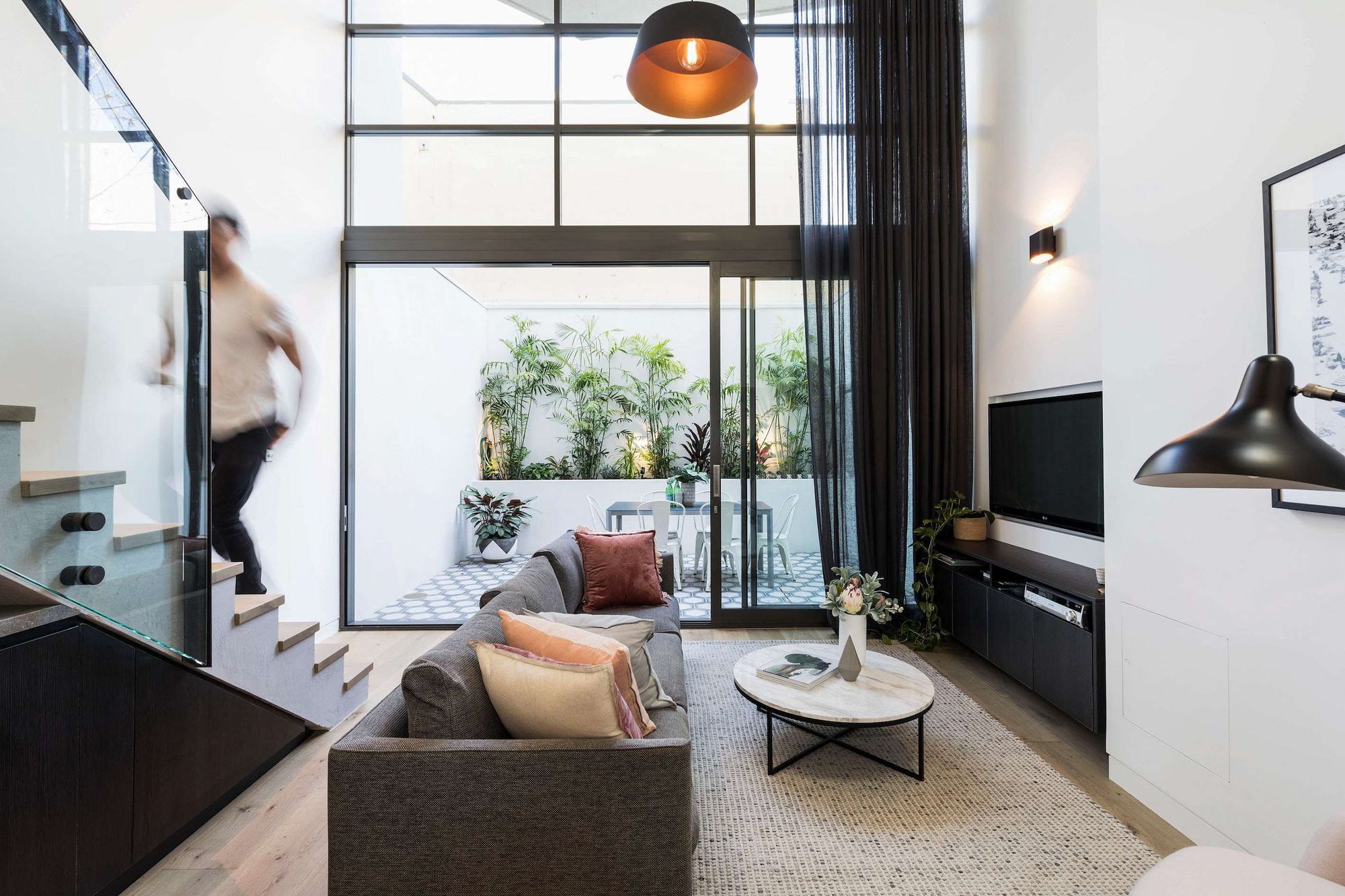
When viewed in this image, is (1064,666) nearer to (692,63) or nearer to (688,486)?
(692,63)

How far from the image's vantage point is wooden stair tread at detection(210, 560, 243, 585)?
2195 mm

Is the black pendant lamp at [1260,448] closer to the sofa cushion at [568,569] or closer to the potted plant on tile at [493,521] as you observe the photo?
the sofa cushion at [568,569]

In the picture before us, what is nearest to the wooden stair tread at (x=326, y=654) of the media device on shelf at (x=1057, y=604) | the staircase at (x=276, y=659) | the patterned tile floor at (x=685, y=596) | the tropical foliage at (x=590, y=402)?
the staircase at (x=276, y=659)

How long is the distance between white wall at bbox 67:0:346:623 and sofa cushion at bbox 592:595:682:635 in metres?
1.86

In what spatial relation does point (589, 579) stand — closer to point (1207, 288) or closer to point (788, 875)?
point (788, 875)

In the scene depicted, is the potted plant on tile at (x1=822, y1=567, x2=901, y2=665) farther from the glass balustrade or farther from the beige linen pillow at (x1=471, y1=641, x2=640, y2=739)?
the glass balustrade

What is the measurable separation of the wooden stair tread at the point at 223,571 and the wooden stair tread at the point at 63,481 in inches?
24.3

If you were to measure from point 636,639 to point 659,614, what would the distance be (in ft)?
3.34

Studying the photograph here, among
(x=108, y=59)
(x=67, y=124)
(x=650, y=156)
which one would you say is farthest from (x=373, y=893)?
(x=650, y=156)

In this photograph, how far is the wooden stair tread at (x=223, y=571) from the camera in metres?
2.20

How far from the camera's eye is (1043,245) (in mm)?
3287

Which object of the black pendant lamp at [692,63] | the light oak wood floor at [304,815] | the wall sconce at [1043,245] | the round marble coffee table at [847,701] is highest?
the black pendant lamp at [692,63]

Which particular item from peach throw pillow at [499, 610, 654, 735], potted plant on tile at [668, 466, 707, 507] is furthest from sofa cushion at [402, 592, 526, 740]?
potted plant on tile at [668, 466, 707, 507]

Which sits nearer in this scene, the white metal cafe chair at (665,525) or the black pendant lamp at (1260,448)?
the black pendant lamp at (1260,448)
